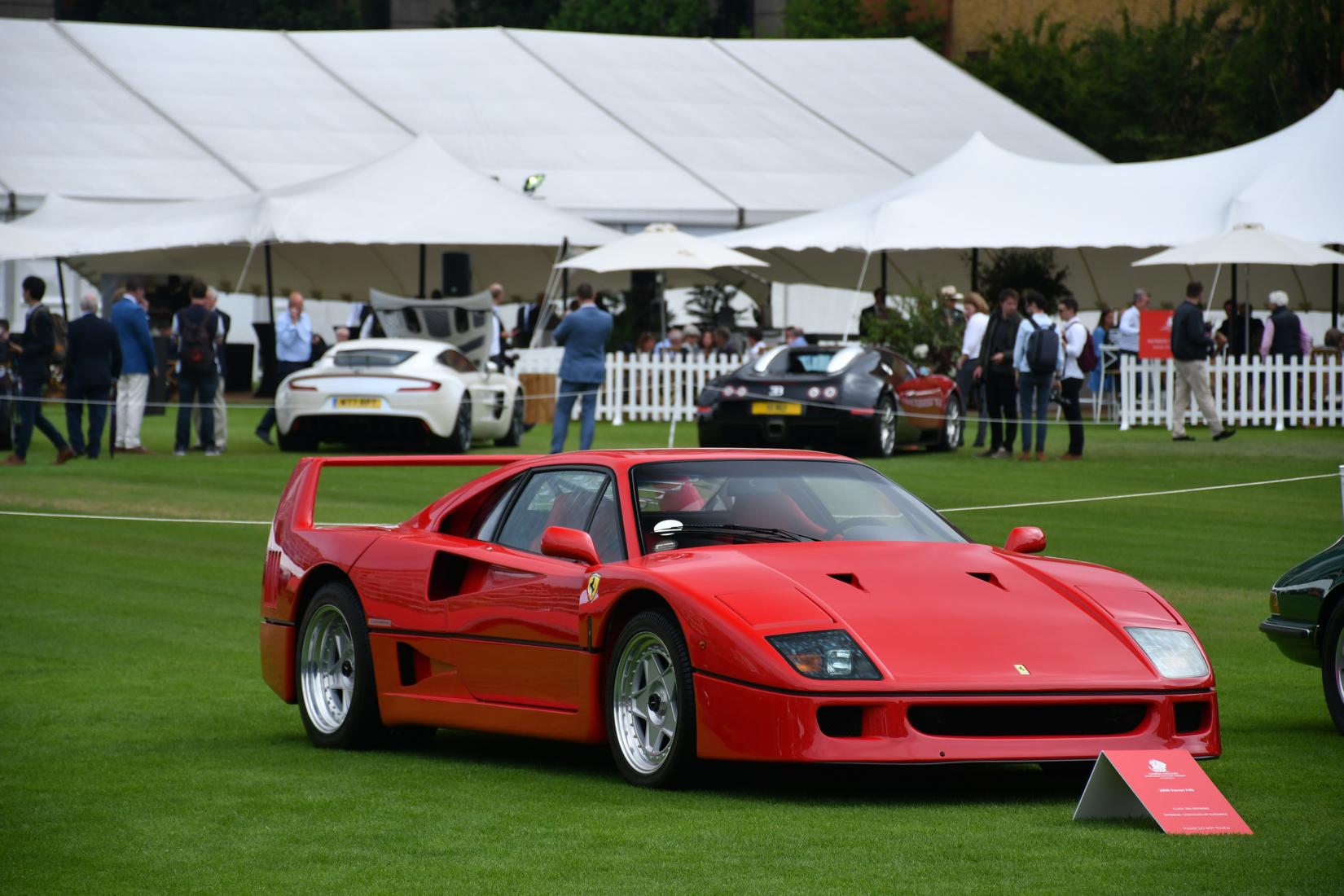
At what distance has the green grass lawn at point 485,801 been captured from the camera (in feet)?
17.9

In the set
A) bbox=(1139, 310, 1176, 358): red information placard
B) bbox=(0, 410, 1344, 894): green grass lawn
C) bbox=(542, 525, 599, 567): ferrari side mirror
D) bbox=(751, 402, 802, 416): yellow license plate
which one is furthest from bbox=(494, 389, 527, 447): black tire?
bbox=(542, 525, 599, 567): ferrari side mirror

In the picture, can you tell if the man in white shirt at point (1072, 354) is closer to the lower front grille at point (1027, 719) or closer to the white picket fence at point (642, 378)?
the white picket fence at point (642, 378)

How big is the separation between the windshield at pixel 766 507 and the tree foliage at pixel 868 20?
5233 centimetres

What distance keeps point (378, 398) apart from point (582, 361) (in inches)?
104

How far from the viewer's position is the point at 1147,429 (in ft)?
94.8

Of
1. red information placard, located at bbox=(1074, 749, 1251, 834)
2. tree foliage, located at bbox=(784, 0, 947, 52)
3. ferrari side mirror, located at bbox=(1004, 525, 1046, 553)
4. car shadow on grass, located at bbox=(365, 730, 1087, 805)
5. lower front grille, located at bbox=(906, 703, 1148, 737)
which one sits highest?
tree foliage, located at bbox=(784, 0, 947, 52)

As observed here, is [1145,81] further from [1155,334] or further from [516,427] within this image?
[516,427]

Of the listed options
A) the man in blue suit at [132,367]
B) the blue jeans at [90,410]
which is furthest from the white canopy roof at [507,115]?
the blue jeans at [90,410]

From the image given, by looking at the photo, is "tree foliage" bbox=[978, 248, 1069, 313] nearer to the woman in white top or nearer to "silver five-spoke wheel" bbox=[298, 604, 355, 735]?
the woman in white top

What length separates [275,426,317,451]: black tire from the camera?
24312 mm

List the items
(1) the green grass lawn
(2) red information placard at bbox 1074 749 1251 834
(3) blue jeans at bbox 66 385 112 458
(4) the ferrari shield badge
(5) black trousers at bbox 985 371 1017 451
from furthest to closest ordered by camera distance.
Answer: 1. (5) black trousers at bbox 985 371 1017 451
2. (3) blue jeans at bbox 66 385 112 458
3. (4) the ferrari shield badge
4. (2) red information placard at bbox 1074 749 1251 834
5. (1) the green grass lawn

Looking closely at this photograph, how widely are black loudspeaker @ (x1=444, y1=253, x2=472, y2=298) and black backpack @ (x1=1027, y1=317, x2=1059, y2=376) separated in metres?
9.44

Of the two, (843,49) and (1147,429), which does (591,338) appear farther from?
(843,49)

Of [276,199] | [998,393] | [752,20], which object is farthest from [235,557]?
[752,20]
